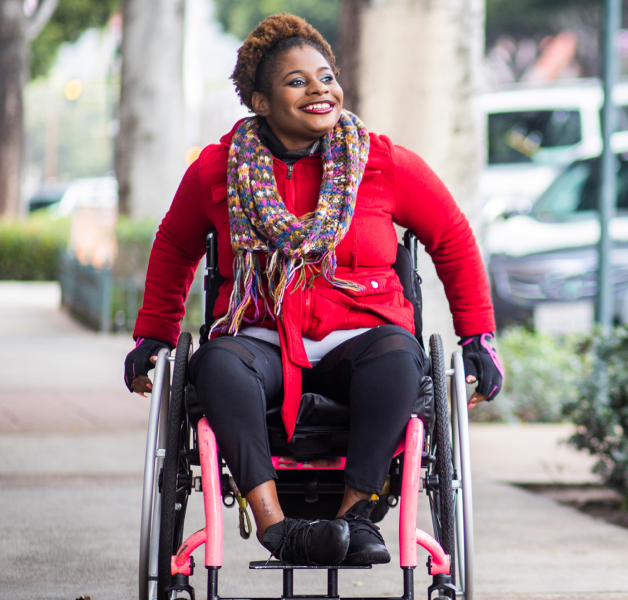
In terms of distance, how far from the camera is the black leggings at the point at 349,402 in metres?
2.64

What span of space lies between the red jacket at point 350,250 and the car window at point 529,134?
1056cm

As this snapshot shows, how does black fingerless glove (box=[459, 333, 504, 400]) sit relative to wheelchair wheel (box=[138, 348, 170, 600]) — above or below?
above

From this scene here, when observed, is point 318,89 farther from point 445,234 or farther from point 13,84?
point 13,84

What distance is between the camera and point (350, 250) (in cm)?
295

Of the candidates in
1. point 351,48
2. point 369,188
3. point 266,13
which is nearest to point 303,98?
point 369,188

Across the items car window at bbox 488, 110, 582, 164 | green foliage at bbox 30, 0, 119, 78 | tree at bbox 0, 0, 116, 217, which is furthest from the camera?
green foliage at bbox 30, 0, 119, 78

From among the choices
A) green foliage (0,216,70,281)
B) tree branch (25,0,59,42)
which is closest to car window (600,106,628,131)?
green foliage (0,216,70,281)

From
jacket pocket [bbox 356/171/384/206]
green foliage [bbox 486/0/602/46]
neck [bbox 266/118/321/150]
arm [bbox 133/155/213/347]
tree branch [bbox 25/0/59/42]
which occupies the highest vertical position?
green foliage [bbox 486/0/602/46]

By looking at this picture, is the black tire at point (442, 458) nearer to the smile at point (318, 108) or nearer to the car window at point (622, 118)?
the smile at point (318, 108)

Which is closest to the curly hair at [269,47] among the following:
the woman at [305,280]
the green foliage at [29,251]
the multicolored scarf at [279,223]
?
the woman at [305,280]

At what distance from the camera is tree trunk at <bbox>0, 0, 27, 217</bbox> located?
22984mm

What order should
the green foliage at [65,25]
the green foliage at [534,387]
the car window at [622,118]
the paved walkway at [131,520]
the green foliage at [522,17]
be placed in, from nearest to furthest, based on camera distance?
the paved walkway at [131,520]
the green foliage at [534,387]
the car window at [622,118]
the green foliage at [65,25]
the green foliage at [522,17]

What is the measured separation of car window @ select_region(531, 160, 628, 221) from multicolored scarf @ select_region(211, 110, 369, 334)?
758cm

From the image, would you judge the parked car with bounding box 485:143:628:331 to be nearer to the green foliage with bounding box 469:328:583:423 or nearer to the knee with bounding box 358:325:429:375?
the green foliage with bounding box 469:328:583:423
